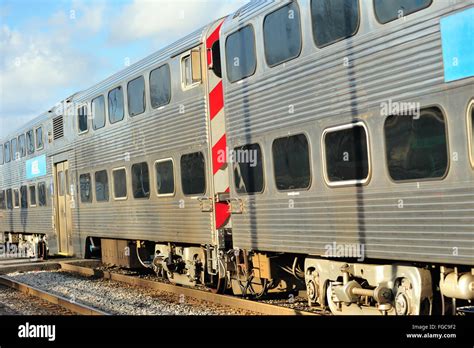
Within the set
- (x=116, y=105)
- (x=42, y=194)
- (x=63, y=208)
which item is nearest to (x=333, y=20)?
(x=116, y=105)

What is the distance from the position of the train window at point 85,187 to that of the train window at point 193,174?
16.8 feet

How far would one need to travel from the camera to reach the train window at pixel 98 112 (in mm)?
14281

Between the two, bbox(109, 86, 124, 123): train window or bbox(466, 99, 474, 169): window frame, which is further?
bbox(109, 86, 124, 123): train window

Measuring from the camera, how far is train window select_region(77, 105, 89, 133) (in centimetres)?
1537

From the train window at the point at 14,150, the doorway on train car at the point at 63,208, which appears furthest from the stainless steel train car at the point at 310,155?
the train window at the point at 14,150

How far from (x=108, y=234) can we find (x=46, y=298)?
9.23 ft

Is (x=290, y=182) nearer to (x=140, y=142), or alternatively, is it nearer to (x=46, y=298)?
(x=140, y=142)

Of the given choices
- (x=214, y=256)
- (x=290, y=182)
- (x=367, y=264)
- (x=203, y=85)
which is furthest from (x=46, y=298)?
(x=367, y=264)

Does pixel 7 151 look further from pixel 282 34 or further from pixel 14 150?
pixel 282 34

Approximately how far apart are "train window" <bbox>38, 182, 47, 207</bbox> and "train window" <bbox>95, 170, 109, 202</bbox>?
5.08 m

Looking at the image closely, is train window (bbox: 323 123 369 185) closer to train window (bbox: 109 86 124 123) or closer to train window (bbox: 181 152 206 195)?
train window (bbox: 181 152 206 195)

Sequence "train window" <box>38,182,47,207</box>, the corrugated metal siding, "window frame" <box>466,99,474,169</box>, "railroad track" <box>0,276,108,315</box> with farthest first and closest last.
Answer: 1. "train window" <box>38,182,47,207</box>
2. "railroad track" <box>0,276,108,315</box>
3. the corrugated metal siding
4. "window frame" <box>466,99,474,169</box>

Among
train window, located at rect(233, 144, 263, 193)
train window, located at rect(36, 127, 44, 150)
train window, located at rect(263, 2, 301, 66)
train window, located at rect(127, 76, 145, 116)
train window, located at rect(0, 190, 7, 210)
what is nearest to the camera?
train window, located at rect(263, 2, 301, 66)

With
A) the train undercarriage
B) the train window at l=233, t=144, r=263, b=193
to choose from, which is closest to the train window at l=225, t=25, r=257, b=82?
the train window at l=233, t=144, r=263, b=193
